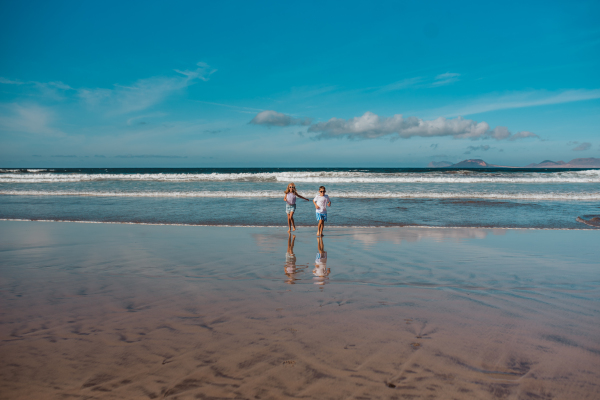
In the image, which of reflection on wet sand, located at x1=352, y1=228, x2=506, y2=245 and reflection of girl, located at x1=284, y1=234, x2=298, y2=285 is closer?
reflection of girl, located at x1=284, y1=234, x2=298, y2=285

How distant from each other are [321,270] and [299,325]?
2393 mm

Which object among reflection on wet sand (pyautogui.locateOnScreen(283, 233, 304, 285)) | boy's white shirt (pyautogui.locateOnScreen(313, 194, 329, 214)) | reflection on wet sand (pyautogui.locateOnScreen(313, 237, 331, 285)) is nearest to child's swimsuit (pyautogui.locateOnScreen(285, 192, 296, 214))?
boy's white shirt (pyautogui.locateOnScreen(313, 194, 329, 214))

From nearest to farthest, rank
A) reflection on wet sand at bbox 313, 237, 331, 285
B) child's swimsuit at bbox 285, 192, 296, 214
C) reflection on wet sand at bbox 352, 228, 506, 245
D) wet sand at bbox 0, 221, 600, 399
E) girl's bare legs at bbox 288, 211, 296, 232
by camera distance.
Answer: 1. wet sand at bbox 0, 221, 600, 399
2. reflection on wet sand at bbox 313, 237, 331, 285
3. reflection on wet sand at bbox 352, 228, 506, 245
4. girl's bare legs at bbox 288, 211, 296, 232
5. child's swimsuit at bbox 285, 192, 296, 214

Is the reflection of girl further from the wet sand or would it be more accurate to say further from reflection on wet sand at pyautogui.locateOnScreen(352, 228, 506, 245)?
reflection on wet sand at pyautogui.locateOnScreen(352, 228, 506, 245)

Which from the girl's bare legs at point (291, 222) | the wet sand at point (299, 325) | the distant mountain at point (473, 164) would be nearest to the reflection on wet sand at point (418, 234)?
the wet sand at point (299, 325)

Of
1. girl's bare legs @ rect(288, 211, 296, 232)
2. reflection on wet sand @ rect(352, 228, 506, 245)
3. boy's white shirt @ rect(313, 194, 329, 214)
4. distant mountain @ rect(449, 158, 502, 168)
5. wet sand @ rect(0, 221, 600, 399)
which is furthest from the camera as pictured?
distant mountain @ rect(449, 158, 502, 168)

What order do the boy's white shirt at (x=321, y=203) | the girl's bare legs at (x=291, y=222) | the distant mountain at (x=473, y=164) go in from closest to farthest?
the boy's white shirt at (x=321, y=203) → the girl's bare legs at (x=291, y=222) → the distant mountain at (x=473, y=164)

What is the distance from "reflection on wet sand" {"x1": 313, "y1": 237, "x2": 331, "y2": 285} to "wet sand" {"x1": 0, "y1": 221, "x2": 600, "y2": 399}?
0.05 metres

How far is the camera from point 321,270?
5.93 meters

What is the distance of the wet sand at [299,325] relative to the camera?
8.52ft

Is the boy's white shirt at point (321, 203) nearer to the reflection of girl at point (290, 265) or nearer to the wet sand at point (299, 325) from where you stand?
the reflection of girl at point (290, 265)

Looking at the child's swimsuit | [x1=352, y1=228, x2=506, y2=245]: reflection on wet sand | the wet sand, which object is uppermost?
the child's swimsuit

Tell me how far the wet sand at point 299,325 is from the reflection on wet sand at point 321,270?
5cm

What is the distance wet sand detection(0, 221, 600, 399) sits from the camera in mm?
2596
